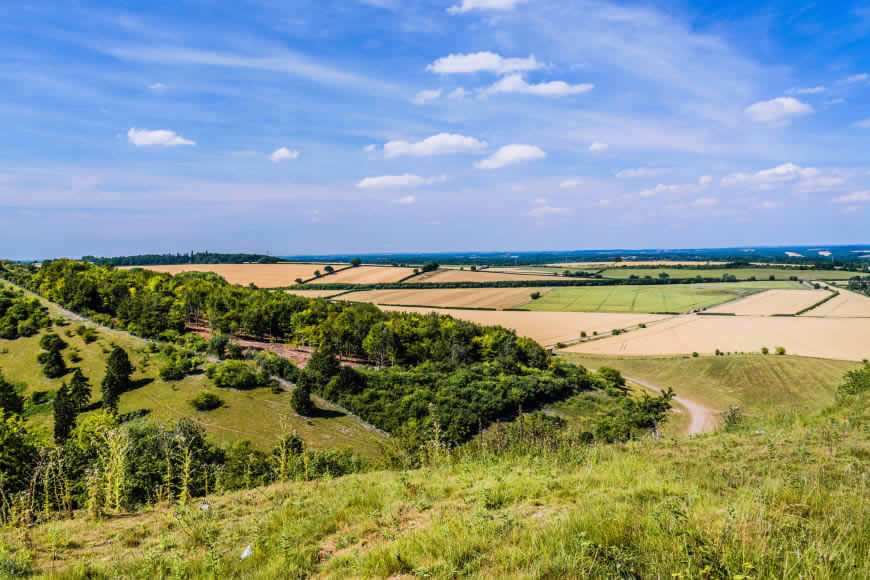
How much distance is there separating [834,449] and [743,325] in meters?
92.2

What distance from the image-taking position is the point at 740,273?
16738 cm

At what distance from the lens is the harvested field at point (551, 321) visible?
83.9 meters

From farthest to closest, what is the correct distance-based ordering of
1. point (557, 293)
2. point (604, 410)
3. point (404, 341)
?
point (557, 293) < point (404, 341) < point (604, 410)

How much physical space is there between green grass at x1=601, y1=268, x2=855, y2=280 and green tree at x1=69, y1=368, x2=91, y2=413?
161 m

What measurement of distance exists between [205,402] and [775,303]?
128486 millimetres

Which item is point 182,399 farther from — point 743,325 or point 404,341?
point 743,325

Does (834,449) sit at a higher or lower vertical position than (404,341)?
higher

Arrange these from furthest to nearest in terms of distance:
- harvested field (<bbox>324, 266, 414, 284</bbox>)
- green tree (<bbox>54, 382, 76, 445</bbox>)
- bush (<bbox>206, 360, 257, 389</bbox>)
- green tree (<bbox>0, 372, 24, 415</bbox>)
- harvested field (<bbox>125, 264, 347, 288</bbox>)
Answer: harvested field (<bbox>324, 266, 414, 284</bbox>)
harvested field (<bbox>125, 264, 347, 288</bbox>)
bush (<bbox>206, 360, 257, 389</bbox>)
green tree (<bbox>0, 372, 24, 415</bbox>)
green tree (<bbox>54, 382, 76, 445</bbox>)

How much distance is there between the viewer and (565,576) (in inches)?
147

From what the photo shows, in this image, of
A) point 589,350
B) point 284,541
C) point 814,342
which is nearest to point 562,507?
point 284,541

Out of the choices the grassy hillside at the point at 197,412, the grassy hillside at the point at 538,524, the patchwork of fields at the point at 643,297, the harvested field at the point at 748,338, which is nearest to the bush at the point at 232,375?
the grassy hillside at the point at 197,412

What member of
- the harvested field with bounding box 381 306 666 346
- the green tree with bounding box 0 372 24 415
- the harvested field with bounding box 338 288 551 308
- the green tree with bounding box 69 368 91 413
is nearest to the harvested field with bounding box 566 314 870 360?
the harvested field with bounding box 381 306 666 346

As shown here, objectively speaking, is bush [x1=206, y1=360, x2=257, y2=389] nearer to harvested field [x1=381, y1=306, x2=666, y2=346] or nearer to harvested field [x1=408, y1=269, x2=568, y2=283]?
harvested field [x1=381, y1=306, x2=666, y2=346]

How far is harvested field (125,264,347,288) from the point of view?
134 meters
